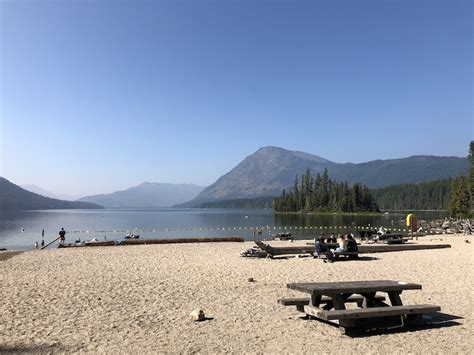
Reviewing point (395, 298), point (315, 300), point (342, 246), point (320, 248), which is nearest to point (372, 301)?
point (395, 298)

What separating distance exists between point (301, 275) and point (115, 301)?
8.09m

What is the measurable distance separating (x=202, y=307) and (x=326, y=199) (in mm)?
167357

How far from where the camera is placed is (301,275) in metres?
17.1

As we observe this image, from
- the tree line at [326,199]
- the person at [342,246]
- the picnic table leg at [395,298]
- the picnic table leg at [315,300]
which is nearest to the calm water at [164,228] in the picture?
the person at [342,246]

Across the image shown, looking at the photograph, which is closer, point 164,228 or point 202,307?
point 202,307

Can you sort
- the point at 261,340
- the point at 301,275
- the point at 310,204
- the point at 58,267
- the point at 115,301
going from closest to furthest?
1. the point at 261,340
2. the point at 115,301
3. the point at 301,275
4. the point at 58,267
5. the point at 310,204

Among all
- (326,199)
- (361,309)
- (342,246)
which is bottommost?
(361,309)

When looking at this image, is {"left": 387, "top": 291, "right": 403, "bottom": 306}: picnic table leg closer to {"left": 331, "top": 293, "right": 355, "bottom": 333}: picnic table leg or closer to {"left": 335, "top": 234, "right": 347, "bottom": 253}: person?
{"left": 331, "top": 293, "right": 355, "bottom": 333}: picnic table leg

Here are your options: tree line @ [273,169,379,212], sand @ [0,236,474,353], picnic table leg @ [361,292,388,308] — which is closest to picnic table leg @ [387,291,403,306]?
picnic table leg @ [361,292,388,308]

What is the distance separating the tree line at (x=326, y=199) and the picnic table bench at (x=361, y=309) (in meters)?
158

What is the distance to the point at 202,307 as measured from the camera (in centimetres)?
1138

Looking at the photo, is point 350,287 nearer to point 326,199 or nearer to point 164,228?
point 164,228

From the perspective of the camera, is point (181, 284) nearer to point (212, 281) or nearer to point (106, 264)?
point (212, 281)

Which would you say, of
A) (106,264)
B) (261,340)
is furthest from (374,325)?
(106,264)
